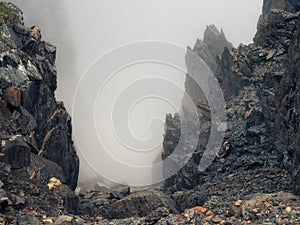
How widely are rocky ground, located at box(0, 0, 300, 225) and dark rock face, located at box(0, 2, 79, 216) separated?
129 millimetres

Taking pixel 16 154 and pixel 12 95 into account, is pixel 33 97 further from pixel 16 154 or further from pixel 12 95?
pixel 16 154

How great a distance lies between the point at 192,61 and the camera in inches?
5694

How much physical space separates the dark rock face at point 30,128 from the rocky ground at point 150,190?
0.13 metres

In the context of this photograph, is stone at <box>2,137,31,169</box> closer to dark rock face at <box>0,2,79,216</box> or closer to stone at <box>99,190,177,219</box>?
dark rock face at <box>0,2,79,216</box>

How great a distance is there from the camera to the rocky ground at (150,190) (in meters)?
26.0

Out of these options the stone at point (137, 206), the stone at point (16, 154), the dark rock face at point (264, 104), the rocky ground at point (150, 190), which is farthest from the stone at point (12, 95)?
the dark rock face at point (264, 104)

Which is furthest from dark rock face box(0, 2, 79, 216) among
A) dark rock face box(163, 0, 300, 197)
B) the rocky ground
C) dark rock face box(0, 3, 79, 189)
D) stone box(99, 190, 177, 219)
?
dark rock face box(163, 0, 300, 197)

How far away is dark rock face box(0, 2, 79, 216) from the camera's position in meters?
29.8

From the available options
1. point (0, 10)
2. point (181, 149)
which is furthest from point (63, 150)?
point (181, 149)

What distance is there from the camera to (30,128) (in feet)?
128

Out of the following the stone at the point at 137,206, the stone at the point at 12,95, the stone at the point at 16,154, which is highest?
the stone at the point at 12,95

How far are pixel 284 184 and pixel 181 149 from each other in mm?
69950

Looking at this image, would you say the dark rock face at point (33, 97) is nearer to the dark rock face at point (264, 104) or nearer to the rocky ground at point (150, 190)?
the rocky ground at point (150, 190)

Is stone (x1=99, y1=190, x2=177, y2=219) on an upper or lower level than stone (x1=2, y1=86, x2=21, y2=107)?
lower
